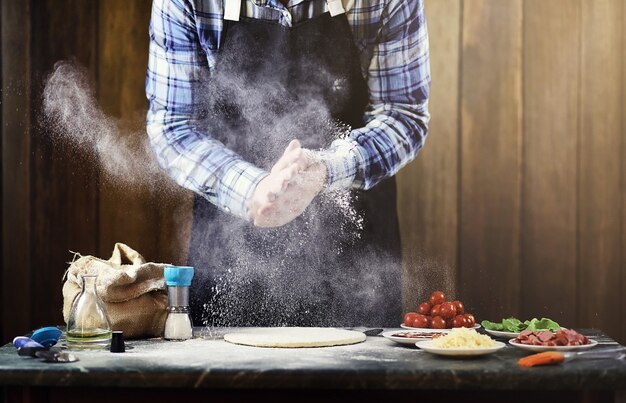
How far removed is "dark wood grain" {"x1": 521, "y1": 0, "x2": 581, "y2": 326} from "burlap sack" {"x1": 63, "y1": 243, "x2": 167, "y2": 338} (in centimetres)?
148

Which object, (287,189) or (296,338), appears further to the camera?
(287,189)

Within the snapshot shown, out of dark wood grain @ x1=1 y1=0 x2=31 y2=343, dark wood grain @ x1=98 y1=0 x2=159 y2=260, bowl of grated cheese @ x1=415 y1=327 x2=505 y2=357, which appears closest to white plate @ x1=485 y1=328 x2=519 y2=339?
bowl of grated cheese @ x1=415 y1=327 x2=505 y2=357

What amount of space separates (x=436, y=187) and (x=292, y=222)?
0.57 meters

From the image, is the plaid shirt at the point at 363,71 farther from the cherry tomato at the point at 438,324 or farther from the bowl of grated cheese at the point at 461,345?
the bowl of grated cheese at the point at 461,345

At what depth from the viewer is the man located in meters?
3.18

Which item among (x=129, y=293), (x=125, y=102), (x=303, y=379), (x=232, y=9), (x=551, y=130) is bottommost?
(x=303, y=379)

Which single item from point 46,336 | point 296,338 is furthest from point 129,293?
point 296,338

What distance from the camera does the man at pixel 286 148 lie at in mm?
3182

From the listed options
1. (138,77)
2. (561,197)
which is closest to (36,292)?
(138,77)

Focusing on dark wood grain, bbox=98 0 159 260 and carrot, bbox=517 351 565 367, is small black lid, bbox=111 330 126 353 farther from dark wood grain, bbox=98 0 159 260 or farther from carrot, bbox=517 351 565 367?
dark wood grain, bbox=98 0 159 260

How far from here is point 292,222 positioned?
318cm

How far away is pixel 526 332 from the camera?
2.19m

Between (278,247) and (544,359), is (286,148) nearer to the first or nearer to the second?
(278,247)

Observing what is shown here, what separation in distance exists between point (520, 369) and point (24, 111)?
7.18ft
